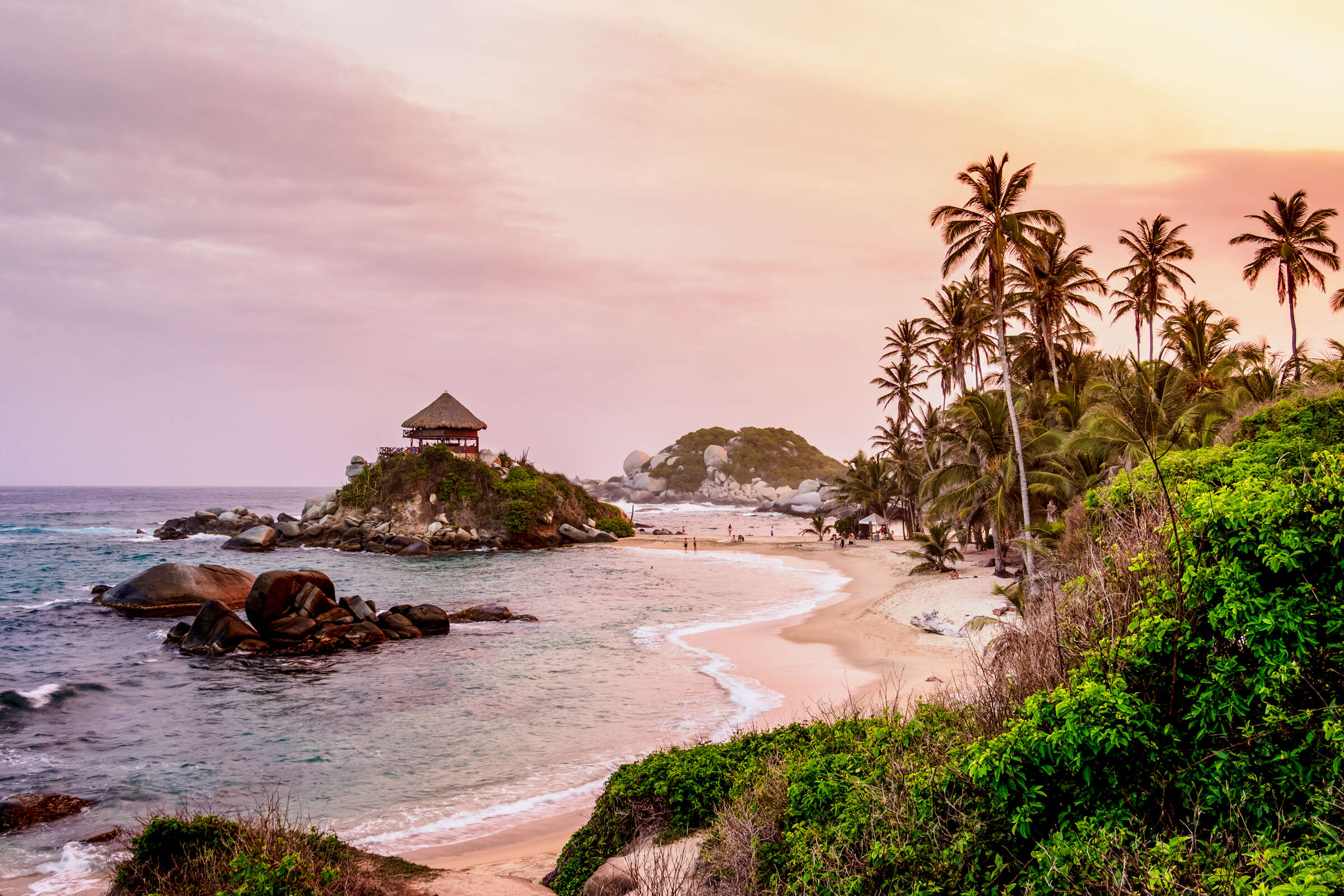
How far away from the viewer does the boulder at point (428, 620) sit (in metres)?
24.0

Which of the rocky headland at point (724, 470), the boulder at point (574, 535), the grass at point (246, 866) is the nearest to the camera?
the grass at point (246, 866)

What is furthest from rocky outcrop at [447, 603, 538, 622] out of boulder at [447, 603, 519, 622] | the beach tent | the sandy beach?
the beach tent

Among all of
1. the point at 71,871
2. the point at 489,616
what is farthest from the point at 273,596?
the point at 71,871

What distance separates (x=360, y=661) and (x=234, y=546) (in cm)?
4062

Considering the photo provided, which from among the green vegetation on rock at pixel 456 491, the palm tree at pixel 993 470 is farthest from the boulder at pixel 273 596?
the green vegetation on rock at pixel 456 491

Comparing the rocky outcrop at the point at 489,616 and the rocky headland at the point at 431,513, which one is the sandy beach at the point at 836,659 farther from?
the rocky headland at the point at 431,513

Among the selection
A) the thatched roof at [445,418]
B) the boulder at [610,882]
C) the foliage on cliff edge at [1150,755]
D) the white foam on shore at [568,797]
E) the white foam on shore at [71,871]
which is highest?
the thatched roof at [445,418]

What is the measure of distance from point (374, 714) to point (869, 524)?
4801 centimetres

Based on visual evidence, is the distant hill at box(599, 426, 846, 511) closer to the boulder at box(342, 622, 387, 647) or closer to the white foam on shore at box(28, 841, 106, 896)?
the boulder at box(342, 622, 387, 647)

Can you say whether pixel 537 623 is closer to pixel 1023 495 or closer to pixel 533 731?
pixel 533 731

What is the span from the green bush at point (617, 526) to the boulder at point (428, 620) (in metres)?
41.6

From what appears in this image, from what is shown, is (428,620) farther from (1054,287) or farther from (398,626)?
(1054,287)

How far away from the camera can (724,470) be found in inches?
6122

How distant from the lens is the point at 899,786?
5.69m
